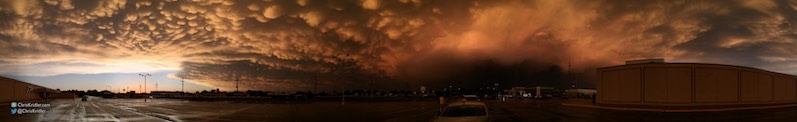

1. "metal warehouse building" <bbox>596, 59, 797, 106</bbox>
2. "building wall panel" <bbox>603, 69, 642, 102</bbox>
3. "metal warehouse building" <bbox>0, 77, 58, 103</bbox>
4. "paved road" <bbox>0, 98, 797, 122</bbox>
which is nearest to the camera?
"paved road" <bbox>0, 98, 797, 122</bbox>

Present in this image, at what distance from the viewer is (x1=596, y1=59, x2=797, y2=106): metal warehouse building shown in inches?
1622

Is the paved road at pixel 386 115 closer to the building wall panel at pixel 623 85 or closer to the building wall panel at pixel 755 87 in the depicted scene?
the building wall panel at pixel 755 87

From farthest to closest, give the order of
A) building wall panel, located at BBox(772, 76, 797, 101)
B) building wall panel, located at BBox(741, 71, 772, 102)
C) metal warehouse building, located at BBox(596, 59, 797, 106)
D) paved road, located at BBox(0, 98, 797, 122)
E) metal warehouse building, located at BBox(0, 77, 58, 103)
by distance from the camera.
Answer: metal warehouse building, located at BBox(0, 77, 58, 103)
building wall panel, located at BBox(772, 76, 797, 101)
building wall panel, located at BBox(741, 71, 772, 102)
metal warehouse building, located at BBox(596, 59, 797, 106)
paved road, located at BBox(0, 98, 797, 122)

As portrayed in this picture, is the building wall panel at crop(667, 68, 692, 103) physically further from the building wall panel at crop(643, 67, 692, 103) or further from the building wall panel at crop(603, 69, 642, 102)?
the building wall panel at crop(603, 69, 642, 102)

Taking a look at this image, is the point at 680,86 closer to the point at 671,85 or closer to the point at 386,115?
the point at 671,85

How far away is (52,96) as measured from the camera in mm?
129375

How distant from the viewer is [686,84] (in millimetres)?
41156

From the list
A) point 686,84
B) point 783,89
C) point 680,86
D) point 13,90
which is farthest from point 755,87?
point 13,90

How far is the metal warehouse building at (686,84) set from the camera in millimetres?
41188

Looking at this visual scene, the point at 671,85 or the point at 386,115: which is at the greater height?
the point at 671,85

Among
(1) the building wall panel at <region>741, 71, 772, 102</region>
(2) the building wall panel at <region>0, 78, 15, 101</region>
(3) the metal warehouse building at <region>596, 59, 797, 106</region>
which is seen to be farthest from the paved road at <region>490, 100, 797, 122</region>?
(2) the building wall panel at <region>0, 78, 15, 101</region>

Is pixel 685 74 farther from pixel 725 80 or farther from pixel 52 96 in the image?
pixel 52 96

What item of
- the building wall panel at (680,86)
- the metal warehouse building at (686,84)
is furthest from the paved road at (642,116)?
the metal warehouse building at (686,84)

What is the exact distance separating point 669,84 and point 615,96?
17.7 ft
